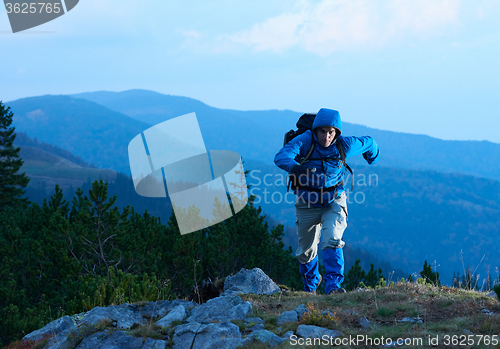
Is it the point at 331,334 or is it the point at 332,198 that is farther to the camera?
the point at 332,198

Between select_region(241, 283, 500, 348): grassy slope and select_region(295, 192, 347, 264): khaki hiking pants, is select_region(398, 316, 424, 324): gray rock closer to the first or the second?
select_region(241, 283, 500, 348): grassy slope

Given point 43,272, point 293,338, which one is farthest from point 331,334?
point 43,272

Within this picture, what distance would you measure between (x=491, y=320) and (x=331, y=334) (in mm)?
1701

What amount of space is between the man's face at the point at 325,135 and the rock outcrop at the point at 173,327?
257cm

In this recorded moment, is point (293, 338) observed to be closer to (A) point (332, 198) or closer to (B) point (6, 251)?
(A) point (332, 198)

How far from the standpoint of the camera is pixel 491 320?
4.84 meters

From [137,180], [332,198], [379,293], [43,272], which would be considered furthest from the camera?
[43,272]

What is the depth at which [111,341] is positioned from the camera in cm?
501

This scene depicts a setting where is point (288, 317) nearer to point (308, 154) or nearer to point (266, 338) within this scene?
point (266, 338)

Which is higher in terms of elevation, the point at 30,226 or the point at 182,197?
the point at 182,197

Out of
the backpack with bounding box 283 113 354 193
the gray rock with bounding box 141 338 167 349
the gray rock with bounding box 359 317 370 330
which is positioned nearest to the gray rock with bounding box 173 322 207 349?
the gray rock with bounding box 141 338 167 349

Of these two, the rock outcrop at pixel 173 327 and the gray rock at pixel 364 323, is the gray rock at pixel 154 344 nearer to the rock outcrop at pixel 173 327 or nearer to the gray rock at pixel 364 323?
the rock outcrop at pixel 173 327

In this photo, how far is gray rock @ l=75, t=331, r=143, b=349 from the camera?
4906 mm

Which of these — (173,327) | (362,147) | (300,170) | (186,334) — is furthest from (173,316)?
(362,147)
